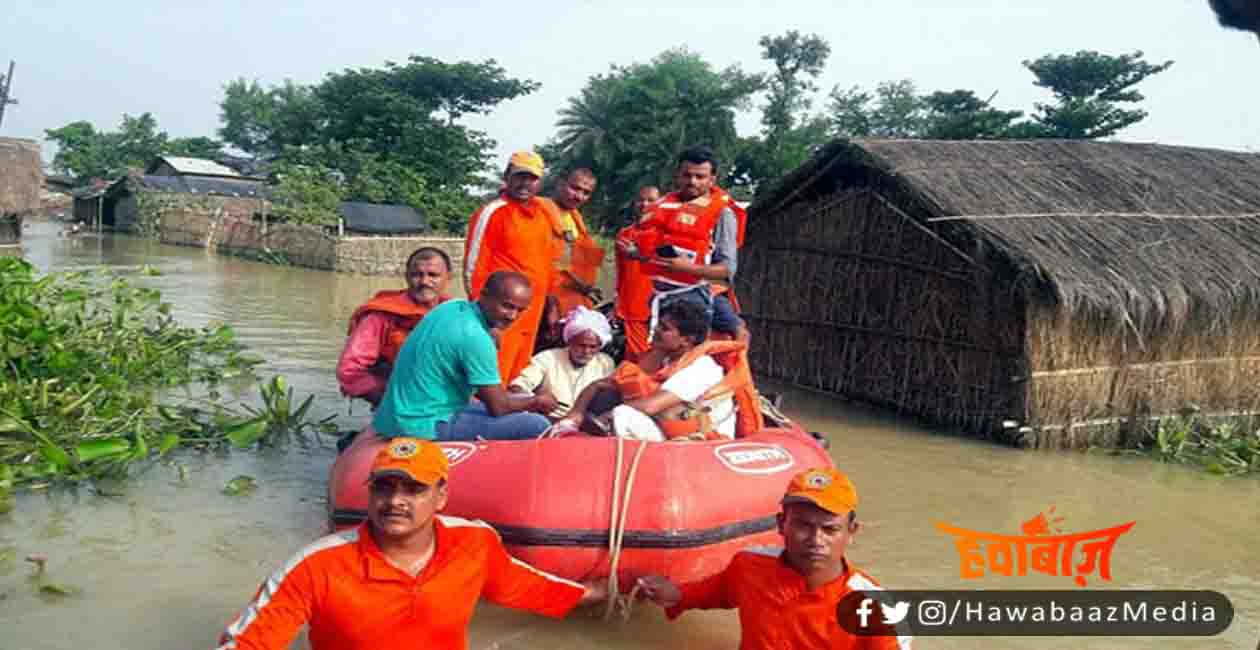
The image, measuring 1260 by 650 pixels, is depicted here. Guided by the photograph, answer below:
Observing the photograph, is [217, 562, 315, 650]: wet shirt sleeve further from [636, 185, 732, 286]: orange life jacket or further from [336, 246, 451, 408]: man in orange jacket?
[636, 185, 732, 286]: orange life jacket

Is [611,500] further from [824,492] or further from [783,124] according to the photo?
[783,124]

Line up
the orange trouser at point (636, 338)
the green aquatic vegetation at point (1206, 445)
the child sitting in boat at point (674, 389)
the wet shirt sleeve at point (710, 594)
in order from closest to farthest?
the wet shirt sleeve at point (710, 594), the child sitting in boat at point (674, 389), the orange trouser at point (636, 338), the green aquatic vegetation at point (1206, 445)

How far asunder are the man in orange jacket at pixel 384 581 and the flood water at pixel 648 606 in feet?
4.30

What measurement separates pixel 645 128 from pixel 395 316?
24521 mm

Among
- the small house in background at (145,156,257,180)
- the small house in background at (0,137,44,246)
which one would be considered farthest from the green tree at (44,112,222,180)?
the small house in background at (0,137,44,246)

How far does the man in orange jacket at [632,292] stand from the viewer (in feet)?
18.3

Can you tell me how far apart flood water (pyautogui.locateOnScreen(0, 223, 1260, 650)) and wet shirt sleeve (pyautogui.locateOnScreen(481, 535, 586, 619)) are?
912 millimetres

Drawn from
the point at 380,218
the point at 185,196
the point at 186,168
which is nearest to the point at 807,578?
the point at 380,218

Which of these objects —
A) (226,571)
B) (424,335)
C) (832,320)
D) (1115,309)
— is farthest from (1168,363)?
(226,571)

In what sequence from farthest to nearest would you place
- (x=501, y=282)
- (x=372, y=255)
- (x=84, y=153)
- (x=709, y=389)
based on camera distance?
(x=84, y=153)
(x=372, y=255)
(x=709, y=389)
(x=501, y=282)

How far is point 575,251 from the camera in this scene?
6.27 m

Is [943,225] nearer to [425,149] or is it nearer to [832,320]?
[832,320]

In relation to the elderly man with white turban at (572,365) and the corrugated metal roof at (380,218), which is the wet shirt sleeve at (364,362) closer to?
the elderly man with white turban at (572,365)

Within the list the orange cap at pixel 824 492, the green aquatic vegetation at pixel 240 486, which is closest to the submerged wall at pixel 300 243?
the green aquatic vegetation at pixel 240 486
